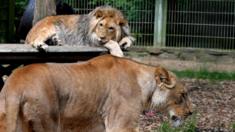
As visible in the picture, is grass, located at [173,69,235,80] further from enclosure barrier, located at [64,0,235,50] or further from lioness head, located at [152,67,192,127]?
lioness head, located at [152,67,192,127]

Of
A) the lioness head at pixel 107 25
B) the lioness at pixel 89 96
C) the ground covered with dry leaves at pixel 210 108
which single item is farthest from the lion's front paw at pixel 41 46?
the lioness at pixel 89 96

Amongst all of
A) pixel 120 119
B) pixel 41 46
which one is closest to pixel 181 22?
pixel 41 46

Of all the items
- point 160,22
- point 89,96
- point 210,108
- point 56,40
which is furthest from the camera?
point 160,22

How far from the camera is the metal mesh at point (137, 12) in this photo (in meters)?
14.4

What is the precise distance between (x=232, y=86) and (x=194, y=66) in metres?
2.45

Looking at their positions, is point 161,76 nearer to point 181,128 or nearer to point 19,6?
point 181,128

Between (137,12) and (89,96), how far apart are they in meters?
9.61

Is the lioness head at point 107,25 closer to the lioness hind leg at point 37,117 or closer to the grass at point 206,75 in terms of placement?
the lioness hind leg at point 37,117

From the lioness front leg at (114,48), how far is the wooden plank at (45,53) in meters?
0.06

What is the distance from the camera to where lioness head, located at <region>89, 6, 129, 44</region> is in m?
6.87

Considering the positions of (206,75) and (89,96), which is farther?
(206,75)

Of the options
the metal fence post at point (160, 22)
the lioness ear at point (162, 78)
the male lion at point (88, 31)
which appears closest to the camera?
the lioness ear at point (162, 78)

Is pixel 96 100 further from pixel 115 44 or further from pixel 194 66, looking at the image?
pixel 194 66

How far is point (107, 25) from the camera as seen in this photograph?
6887 millimetres
